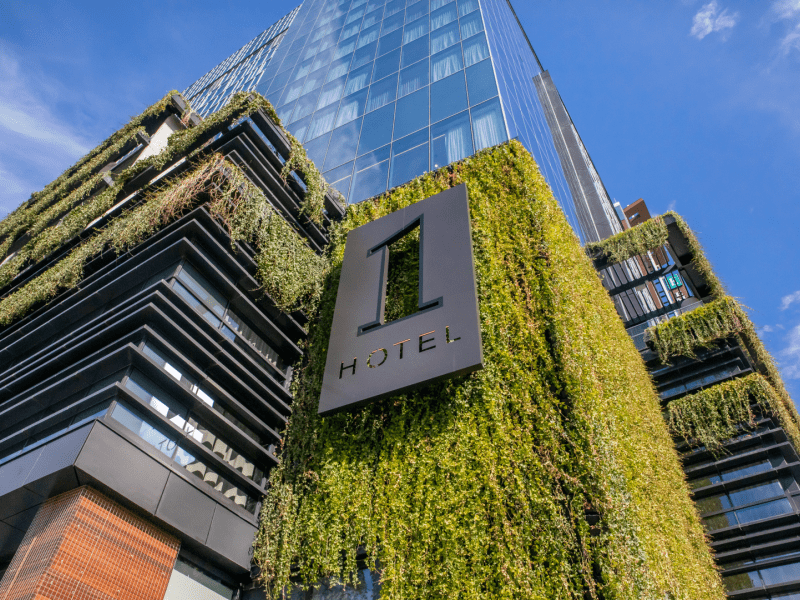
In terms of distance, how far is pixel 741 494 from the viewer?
10.5 m

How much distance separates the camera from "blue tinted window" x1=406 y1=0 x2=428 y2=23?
59.5 feet

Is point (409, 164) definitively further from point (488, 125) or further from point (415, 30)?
point (415, 30)

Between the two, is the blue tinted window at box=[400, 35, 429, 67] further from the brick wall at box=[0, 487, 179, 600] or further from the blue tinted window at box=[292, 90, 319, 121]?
the brick wall at box=[0, 487, 179, 600]

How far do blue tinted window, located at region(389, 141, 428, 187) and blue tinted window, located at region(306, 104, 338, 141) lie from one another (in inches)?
183

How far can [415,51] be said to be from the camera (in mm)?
16406

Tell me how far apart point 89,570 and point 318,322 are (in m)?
5.68

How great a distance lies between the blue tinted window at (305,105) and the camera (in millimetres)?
18312

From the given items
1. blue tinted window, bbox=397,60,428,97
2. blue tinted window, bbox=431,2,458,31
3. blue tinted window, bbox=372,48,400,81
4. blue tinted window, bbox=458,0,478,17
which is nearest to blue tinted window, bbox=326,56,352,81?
blue tinted window, bbox=372,48,400,81

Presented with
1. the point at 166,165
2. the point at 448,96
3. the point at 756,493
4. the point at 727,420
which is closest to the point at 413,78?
the point at 448,96

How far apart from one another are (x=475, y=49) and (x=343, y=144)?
469 cm

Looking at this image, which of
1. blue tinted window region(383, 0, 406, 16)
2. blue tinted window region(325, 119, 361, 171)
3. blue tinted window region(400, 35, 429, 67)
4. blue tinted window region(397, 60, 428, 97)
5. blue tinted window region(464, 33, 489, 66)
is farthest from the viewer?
blue tinted window region(383, 0, 406, 16)

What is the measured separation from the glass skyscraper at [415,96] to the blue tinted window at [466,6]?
5cm

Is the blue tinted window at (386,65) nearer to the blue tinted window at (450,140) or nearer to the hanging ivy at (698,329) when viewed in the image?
the blue tinted window at (450,140)

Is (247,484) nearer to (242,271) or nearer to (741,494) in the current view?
(242,271)
